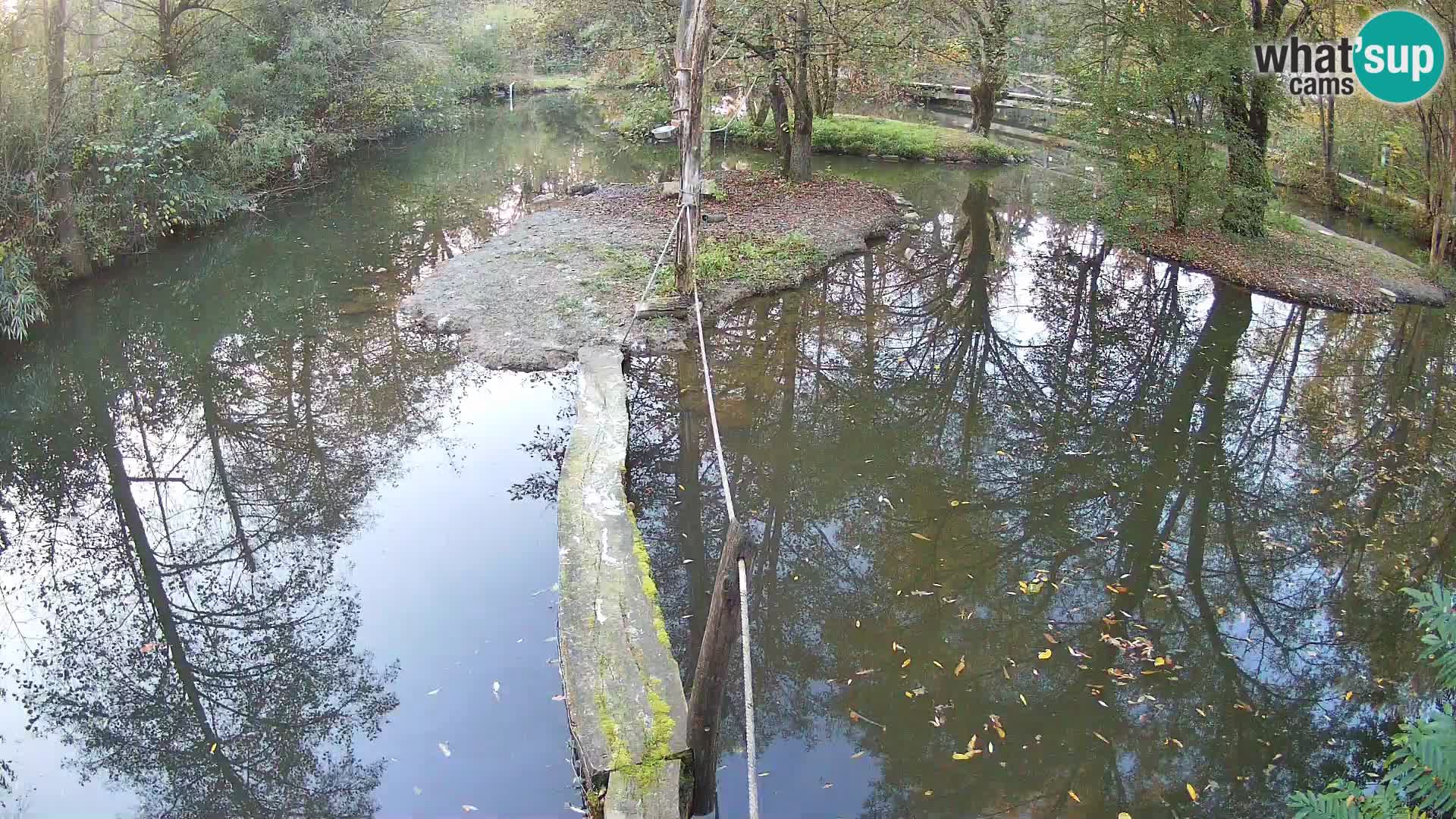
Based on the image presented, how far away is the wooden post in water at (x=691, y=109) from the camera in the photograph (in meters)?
9.79

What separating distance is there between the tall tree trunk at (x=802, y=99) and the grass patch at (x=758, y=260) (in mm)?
4603

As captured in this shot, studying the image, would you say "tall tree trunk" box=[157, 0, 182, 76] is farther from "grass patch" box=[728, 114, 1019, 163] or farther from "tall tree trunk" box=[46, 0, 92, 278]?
"grass patch" box=[728, 114, 1019, 163]

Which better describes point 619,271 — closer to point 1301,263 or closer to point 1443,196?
point 1301,263

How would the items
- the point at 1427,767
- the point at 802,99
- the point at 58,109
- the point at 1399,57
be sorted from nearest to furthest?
1. the point at 1427,767
2. the point at 58,109
3. the point at 1399,57
4. the point at 802,99

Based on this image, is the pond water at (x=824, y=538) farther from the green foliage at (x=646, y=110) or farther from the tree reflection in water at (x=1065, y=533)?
the green foliage at (x=646, y=110)

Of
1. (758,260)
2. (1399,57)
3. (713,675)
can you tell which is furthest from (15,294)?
(1399,57)

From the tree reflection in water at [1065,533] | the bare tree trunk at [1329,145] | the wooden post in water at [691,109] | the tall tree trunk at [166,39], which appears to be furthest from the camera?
the bare tree trunk at [1329,145]

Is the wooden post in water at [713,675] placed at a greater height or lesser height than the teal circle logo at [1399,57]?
lesser

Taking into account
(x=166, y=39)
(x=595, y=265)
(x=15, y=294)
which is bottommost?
(x=15, y=294)

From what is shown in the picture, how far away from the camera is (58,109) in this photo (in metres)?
11.8

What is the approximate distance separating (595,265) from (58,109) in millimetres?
7104

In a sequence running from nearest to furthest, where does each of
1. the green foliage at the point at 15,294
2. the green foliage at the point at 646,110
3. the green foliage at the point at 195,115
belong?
the green foliage at the point at 15,294, the green foliage at the point at 195,115, the green foliage at the point at 646,110

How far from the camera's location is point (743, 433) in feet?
29.3

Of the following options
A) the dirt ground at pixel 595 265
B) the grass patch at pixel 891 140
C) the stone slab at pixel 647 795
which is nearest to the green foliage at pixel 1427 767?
the stone slab at pixel 647 795
